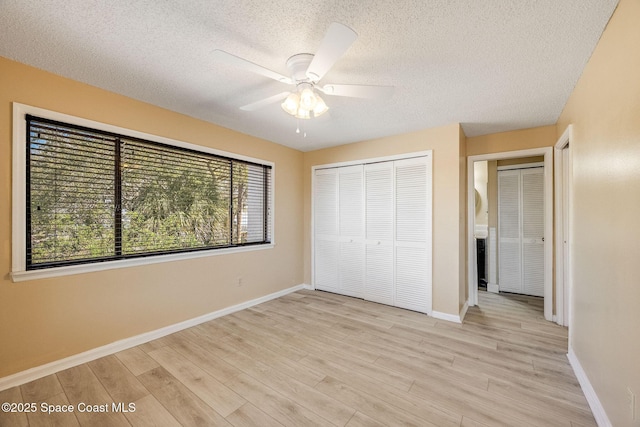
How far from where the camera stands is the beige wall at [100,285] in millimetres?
1884

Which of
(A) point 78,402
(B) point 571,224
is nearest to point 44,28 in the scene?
(A) point 78,402

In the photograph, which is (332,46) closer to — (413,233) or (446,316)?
(413,233)

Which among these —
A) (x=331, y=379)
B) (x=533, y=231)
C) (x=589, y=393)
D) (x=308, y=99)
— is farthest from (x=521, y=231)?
(x=308, y=99)

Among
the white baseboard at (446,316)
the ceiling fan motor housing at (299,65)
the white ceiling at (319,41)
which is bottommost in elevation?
the white baseboard at (446,316)

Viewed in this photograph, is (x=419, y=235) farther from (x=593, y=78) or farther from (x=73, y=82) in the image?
(x=73, y=82)

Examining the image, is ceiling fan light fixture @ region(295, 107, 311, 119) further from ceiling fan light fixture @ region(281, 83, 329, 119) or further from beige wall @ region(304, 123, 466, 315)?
beige wall @ region(304, 123, 466, 315)

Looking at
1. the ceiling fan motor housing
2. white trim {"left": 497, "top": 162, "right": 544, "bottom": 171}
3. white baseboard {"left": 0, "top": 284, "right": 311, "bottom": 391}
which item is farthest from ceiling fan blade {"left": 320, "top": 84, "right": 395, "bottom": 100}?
white trim {"left": 497, "top": 162, "right": 544, "bottom": 171}

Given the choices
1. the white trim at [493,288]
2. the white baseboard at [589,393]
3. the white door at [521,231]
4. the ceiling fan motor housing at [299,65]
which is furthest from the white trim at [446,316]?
the ceiling fan motor housing at [299,65]

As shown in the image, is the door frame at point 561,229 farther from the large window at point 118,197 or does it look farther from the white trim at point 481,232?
the large window at point 118,197

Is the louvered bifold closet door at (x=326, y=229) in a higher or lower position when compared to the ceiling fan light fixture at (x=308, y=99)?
lower

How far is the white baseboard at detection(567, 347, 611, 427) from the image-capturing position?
59.3 inches

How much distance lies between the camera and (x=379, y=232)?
3.73m

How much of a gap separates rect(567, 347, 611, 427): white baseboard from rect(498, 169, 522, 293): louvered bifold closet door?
2.19 metres

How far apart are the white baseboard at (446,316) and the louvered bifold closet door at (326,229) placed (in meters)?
1.47
